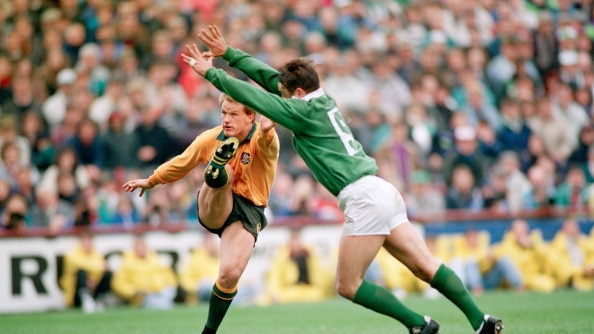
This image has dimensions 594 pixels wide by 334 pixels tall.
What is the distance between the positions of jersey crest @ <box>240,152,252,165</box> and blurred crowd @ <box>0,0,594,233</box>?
678cm

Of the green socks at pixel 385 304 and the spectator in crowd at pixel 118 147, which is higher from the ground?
the green socks at pixel 385 304

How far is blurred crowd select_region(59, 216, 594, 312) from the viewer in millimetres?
14906

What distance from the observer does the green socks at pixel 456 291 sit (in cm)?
754

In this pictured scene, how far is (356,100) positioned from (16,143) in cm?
563

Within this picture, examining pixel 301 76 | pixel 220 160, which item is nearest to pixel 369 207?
pixel 301 76

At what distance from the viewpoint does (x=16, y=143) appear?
14.9 m

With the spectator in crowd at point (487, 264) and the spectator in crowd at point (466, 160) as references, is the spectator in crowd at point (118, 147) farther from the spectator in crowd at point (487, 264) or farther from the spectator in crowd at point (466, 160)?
the spectator in crowd at point (487, 264)

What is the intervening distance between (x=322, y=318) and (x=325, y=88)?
19.3 ft

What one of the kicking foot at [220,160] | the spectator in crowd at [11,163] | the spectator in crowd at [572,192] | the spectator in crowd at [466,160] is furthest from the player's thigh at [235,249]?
the spectator in crowd at [572,192]

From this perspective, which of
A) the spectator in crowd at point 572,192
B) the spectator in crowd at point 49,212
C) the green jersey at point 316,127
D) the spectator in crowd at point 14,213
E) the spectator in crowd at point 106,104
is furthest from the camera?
the spectator in crowd at point 572,192

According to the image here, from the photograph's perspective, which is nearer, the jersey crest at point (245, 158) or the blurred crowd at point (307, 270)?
the jersey crest at point (245, 158)

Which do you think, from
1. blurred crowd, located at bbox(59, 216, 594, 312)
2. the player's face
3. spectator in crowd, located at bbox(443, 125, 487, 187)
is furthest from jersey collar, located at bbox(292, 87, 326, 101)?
spectator in crowd, located at bbox(443, 125, 487, 187)

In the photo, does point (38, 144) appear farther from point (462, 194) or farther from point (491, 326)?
point (491, 326)

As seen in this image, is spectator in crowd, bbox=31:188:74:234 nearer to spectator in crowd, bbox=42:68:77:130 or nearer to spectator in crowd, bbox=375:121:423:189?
spectator in crowd, bbox=42:68:77:130
